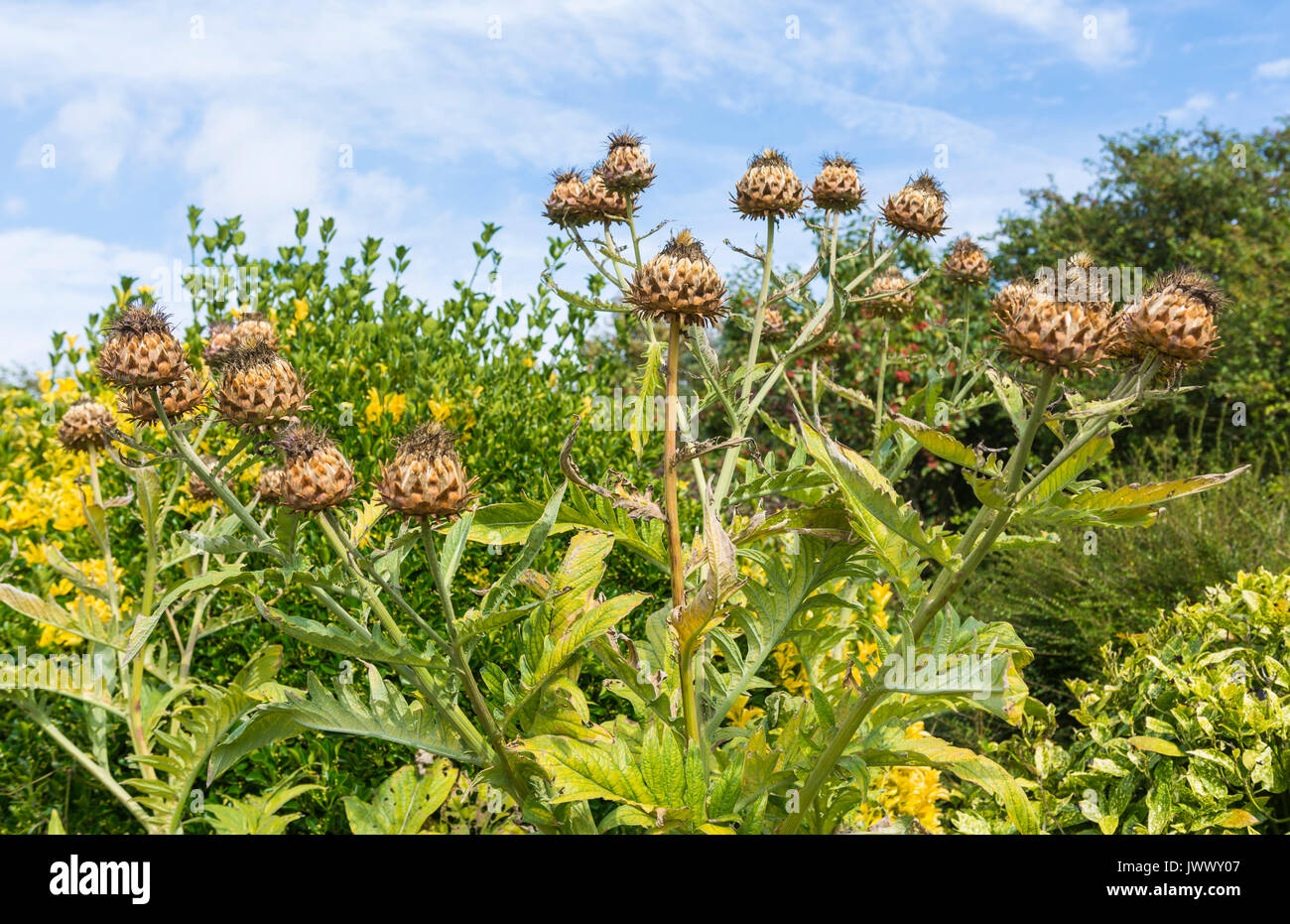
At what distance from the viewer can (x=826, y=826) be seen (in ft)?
7.91

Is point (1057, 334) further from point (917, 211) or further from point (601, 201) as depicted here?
point (601, 201)

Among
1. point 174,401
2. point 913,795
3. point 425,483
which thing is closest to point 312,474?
point 425,483

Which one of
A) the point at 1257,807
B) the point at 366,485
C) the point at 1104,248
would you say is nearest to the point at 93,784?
the point at 366,485

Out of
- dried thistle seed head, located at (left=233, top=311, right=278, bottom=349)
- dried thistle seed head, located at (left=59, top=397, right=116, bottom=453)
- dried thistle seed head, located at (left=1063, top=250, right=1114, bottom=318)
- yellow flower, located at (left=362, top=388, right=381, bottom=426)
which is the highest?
dried thistle seed head, located at (left=233, top=311, right=278, bottom=349)

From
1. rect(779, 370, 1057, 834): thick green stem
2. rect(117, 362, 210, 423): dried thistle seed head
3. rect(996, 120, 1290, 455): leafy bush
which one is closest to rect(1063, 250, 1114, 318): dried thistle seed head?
rect(779, 370, 1057, 834): thick green stem

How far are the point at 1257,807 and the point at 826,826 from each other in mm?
1531

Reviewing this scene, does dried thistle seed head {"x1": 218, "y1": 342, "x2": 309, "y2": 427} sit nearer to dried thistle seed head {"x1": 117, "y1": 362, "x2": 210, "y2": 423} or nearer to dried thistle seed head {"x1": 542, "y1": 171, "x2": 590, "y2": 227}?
dried thistle seed head {"x1": 117, "y1": 362, "x2": 210, "y2": 423}

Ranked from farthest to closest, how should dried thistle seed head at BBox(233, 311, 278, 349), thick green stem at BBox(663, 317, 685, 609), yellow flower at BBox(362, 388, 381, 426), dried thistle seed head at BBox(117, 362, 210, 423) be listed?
yellow flower at BBox(362, 388, 381, 426) < dried thistle seed head at BBox(233, 311, 278, 349) < dried thistle seed head at BBox(117, 362, 210, 423) < thick green stem at BBox(663, 317, 685, 609)

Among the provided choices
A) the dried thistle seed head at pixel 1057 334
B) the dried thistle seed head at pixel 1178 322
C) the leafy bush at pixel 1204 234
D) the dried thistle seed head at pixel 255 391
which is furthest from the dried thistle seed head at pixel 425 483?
the leafy bush at pixel 1204 234

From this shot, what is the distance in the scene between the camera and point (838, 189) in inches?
125

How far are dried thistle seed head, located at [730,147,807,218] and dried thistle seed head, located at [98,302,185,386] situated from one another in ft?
5.66

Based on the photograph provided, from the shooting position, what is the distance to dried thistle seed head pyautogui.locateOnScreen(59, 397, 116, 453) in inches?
131

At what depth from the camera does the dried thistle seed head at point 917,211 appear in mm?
3213
